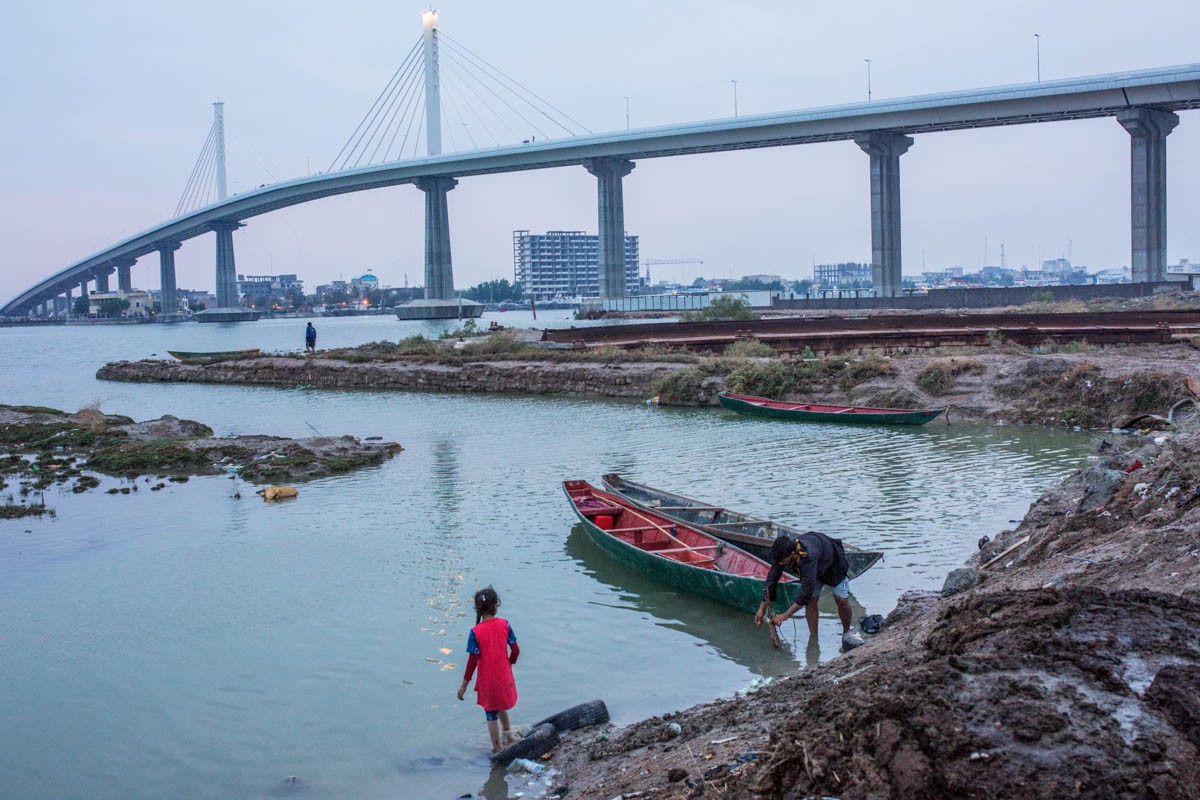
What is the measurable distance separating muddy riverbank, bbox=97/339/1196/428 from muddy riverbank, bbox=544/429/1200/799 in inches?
738

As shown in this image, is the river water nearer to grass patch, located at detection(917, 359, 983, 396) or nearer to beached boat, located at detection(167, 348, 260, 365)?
grass patch, located at detection(917, 359, 983, 396)

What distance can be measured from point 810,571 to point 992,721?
5154 mm

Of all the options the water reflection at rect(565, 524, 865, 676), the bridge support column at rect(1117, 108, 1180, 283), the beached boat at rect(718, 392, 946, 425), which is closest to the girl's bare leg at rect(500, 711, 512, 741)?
the water reflection at rect(565, 524, 865, 676)

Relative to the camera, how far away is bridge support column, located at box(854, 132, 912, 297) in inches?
2847

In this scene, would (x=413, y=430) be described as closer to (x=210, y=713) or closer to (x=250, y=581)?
(x=250, y=581)

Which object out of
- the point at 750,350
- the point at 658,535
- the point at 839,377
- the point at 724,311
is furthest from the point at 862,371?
the point at 724,311

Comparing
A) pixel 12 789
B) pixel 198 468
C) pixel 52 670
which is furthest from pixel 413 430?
pixel 12 789

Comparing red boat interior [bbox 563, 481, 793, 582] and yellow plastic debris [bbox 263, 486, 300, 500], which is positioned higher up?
red boat interior [bbox 563, 481, 793, 582]

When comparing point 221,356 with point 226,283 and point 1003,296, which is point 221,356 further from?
point 226,283

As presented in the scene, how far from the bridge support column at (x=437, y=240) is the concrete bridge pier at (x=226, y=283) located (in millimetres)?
23532

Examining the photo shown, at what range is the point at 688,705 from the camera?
8.83 meters

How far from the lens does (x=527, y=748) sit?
307 inches

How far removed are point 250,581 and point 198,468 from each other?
9.89 metres

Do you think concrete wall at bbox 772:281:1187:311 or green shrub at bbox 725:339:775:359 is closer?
green shrub at bbox 725:339:775:359
